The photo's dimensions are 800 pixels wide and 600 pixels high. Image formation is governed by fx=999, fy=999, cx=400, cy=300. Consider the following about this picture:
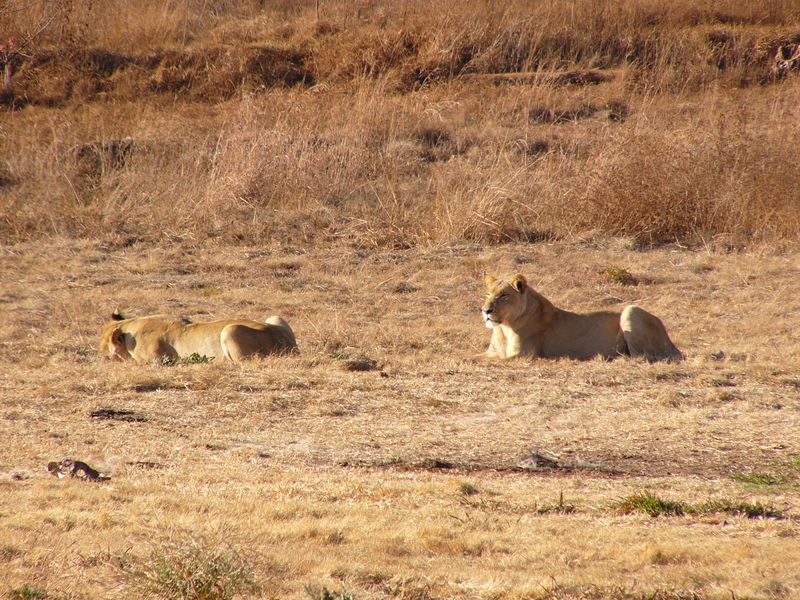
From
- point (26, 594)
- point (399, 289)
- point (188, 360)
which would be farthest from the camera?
point (399, 289)

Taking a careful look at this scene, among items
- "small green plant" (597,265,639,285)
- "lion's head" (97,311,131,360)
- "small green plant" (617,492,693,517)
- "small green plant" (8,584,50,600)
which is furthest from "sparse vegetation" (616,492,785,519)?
"small green plant" (597,265,639,285)

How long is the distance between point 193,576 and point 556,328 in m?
7.30

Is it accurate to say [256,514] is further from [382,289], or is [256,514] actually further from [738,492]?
[382,289]

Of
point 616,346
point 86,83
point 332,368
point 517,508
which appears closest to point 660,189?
point 616,346

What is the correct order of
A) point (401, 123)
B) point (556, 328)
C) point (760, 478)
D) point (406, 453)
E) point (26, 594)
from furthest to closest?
1. point (401, 123)
2. point (556, 328)
3. point (406, 453)
4. point (760, 478)
5. point (26, 594)

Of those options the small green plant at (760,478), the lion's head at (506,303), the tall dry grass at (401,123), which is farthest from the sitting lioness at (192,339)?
the tall dry grass at (401,123)

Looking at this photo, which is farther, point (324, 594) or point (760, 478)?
point (760, 478)

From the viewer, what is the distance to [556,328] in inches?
429

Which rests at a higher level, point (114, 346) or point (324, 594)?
point (324, 594)

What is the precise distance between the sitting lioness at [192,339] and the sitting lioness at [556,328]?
227cm

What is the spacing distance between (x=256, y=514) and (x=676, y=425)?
3784 mm

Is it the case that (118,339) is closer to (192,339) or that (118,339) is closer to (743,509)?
(192,339)

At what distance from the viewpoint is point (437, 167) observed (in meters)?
22.4

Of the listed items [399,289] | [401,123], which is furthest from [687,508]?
[401,123]
